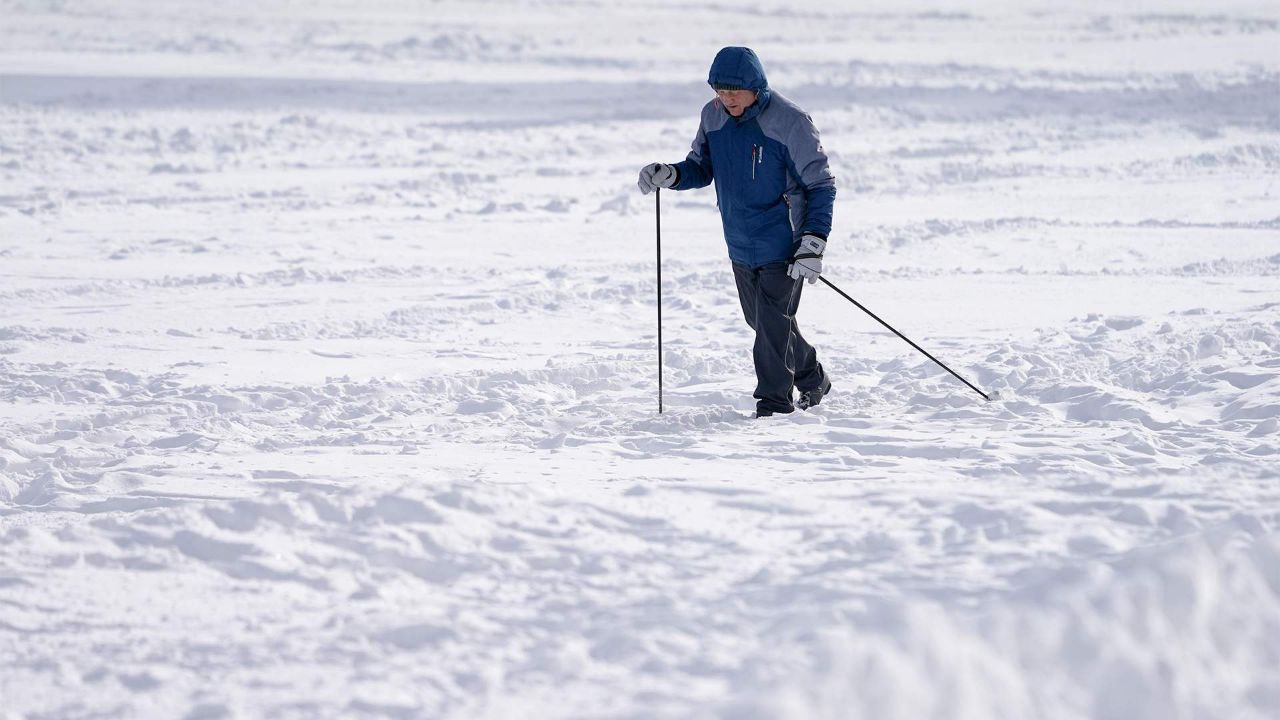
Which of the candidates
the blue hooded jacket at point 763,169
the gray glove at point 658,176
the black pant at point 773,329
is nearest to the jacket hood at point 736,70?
the blue hooded jacket at point 763,169

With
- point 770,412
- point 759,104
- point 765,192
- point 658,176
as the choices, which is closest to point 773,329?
point 770,412

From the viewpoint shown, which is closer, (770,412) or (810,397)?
(770,412)

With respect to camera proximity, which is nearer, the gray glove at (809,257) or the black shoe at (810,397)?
the gray glove at (809,257)

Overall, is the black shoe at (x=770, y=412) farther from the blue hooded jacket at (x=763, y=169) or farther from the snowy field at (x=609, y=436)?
the blue hooded jacket at (x=763, y=169)

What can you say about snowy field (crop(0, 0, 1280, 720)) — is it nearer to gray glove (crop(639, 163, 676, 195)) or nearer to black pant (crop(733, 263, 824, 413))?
black pant (crop(733, 263, 824, 413))

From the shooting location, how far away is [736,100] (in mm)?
4562

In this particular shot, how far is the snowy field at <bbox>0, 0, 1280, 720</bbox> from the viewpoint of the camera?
2.76 meters

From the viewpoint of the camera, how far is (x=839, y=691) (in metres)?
2.60

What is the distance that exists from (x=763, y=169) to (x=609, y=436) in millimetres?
1193

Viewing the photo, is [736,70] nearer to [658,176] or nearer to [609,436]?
[658,176]

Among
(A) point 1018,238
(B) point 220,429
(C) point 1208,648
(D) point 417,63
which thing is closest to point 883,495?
(C) point 1208,648

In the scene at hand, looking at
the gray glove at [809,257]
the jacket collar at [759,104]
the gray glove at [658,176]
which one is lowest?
the gray glove at [809,257]

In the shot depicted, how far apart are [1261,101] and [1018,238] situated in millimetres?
8586

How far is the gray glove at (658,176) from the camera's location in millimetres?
4914
